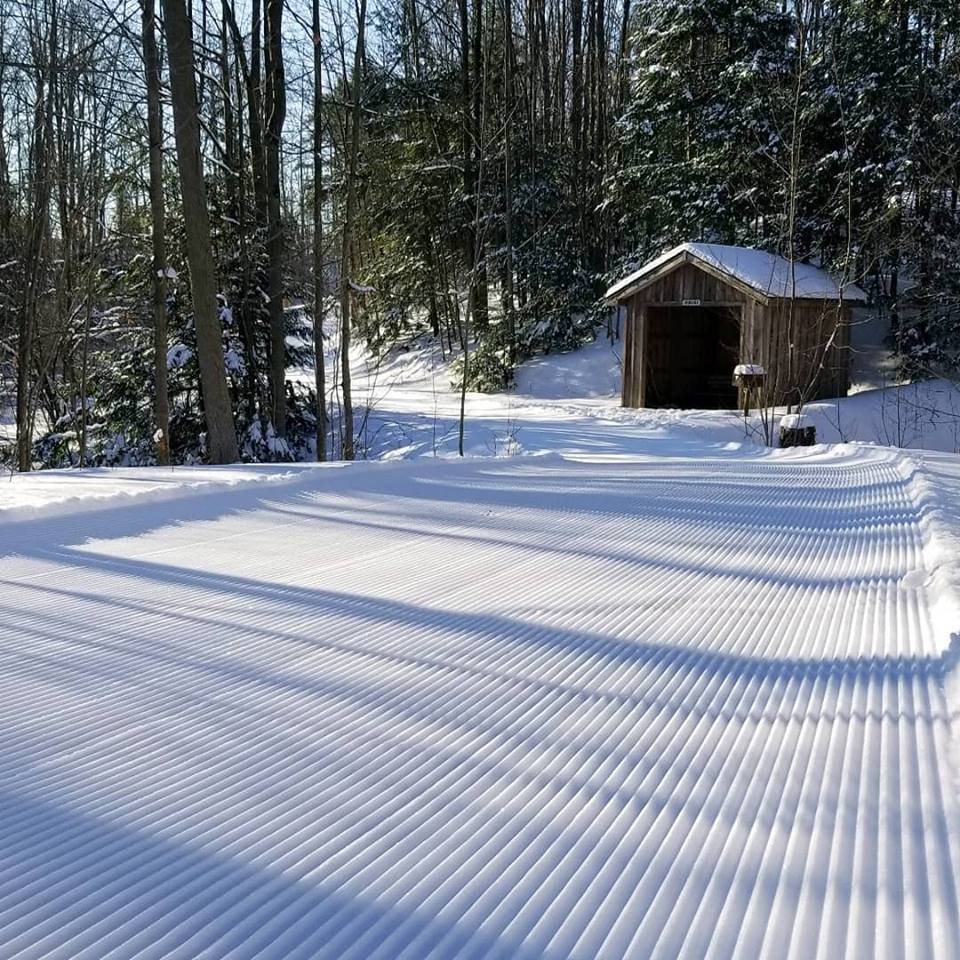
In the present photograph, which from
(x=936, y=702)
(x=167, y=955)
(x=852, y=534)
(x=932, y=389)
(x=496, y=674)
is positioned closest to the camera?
(x=167, y=955)

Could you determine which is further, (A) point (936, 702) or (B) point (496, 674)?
(B) point (496, 674)

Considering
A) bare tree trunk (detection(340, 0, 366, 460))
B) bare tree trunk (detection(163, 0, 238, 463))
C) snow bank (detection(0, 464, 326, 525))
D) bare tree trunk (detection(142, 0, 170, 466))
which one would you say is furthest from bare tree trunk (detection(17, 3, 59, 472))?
snow bank (detection(0, 464, 326, 525))

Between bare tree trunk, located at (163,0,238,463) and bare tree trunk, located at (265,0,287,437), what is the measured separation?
2.40 meters

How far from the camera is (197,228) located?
10.2m

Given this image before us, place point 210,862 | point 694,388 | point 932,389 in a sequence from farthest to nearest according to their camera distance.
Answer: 1. point 694,388
2. point 932,389
3. point 210,862

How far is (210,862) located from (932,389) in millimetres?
17201

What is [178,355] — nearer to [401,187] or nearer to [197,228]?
[197,228]

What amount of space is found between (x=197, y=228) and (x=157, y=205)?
22.2 inches

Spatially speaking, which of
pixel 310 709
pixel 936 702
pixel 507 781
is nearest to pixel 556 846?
pixel 507 781

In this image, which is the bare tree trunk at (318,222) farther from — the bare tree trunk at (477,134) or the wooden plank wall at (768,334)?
the bare tree trunk at (477,134)

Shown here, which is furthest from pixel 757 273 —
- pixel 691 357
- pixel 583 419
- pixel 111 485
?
pixel 111 485

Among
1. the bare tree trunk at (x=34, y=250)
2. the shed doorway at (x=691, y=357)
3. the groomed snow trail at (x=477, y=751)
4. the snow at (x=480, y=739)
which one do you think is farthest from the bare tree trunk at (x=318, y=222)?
the groomed snow trail at (x=477, y=751)

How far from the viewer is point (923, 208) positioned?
59.2 ft

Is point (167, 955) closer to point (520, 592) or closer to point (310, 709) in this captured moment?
point (310, 709)
